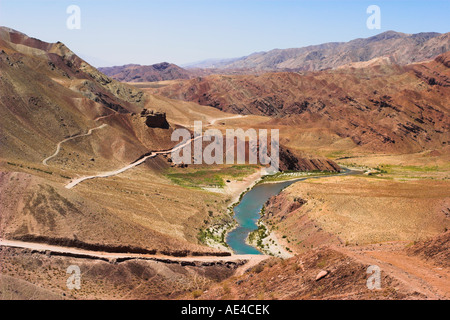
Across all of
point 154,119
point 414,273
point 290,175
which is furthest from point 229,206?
point 414,273

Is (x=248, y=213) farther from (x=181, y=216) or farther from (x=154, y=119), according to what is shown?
(x=154, y=119)

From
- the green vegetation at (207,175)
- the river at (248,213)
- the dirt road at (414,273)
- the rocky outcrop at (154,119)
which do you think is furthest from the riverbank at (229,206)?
the rocky outcrop at (154,119)

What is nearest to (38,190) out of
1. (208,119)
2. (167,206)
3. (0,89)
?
(167,206)

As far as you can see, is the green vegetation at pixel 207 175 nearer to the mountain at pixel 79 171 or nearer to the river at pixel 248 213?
the mountain at pixel 79 171

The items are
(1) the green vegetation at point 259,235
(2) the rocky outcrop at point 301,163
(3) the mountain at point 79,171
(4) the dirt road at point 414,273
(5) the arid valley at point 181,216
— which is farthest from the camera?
(2) the rocky outcrop at point 301,163

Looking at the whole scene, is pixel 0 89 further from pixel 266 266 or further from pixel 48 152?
pixel 266 266

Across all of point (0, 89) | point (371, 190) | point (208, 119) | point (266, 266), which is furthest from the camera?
point (208, 119)

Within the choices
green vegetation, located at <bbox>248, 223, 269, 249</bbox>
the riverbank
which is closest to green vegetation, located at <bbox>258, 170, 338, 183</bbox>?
the riverbank

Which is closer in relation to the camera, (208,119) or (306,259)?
(306,259)

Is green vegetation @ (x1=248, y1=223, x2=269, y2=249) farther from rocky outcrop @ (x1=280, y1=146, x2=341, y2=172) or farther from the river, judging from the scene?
rocky outcrop @ (x1=280, y1=146, x2=341, y2=172)

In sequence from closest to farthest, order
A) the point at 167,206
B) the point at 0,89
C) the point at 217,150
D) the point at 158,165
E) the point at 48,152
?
the point at 167,206 < the point at 48,152 < the point at 0,89 < the point at 158,165 < the point at 217,150

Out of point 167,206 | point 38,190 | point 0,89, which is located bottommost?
point 167,206
